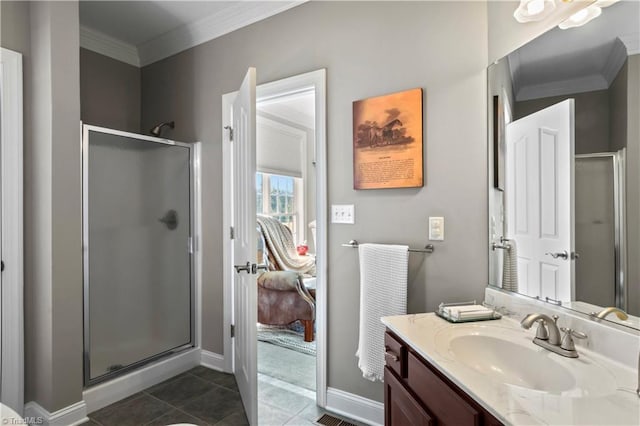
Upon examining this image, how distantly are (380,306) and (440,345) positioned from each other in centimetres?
67

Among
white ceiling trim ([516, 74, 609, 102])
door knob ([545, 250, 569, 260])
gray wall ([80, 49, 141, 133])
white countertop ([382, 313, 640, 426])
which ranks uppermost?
gray wall ([80, 49, 141, 133])

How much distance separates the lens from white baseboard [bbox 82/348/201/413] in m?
2.11

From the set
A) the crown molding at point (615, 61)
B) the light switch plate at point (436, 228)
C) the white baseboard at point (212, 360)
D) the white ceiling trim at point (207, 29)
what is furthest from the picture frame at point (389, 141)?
the white baseboard at point (212, 360)

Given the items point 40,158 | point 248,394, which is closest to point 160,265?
point 40,158

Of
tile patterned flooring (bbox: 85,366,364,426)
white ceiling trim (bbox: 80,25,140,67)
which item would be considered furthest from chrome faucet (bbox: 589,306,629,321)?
white ceiling trim (bbox: 80,25,140,67)

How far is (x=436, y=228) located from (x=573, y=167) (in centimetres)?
70

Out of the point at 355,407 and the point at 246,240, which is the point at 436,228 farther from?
the point at 355,407

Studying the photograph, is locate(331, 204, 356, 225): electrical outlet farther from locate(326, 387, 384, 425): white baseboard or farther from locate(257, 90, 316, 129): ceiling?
locate(257, 90, 316, 129): ceiling

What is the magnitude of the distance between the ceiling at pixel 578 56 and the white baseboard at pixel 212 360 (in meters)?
2.57

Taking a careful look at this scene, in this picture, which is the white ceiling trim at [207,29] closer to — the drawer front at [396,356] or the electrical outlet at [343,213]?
the electrical outlet at [343,213]

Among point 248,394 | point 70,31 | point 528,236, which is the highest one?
point 70,31

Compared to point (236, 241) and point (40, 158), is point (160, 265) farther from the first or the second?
point (40, 158)

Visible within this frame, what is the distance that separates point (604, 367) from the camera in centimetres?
99

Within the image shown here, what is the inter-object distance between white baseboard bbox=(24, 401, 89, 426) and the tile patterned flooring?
0.23ft
